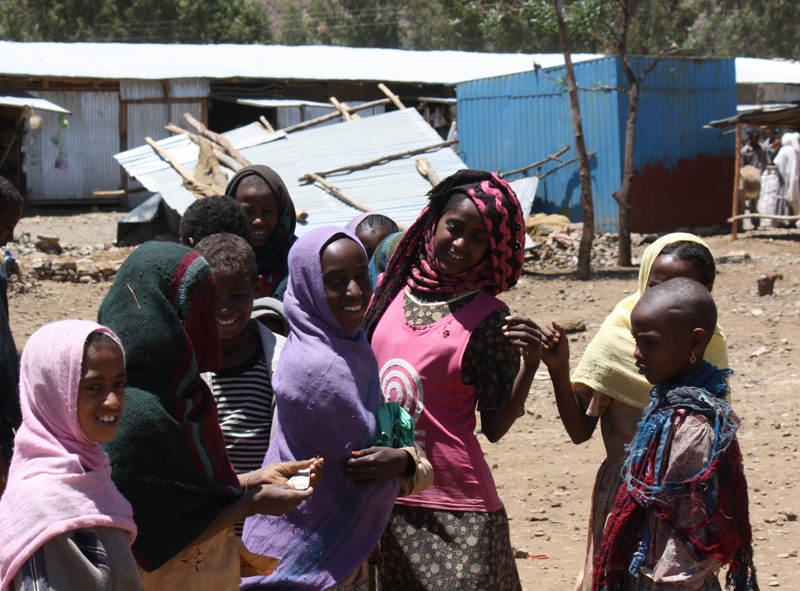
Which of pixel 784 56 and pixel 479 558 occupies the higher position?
pixel 784 56

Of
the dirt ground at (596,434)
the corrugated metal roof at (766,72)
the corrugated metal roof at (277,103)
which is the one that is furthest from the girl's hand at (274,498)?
the corrugated metal roof at (766,72)

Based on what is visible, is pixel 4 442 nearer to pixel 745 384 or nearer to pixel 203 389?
pixel 203 389

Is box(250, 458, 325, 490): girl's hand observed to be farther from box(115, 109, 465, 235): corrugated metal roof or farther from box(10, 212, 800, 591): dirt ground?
box(115, 109, 465, 235): corrugated metal roof

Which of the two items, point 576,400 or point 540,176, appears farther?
point 540,176

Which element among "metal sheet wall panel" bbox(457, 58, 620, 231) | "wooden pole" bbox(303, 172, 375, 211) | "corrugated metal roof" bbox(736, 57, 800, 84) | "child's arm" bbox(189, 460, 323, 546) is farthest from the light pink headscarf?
"corrugated metal roof" bbox(736, 57, 800, 84)

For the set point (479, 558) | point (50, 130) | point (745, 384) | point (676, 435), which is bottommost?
point (745, 384)

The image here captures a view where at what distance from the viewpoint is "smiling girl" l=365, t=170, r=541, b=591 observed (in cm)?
276

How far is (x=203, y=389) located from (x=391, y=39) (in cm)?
5307

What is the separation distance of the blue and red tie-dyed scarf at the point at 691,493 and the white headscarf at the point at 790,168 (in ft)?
54.5

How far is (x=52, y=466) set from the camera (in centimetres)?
198

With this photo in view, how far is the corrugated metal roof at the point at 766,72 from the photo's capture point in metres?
27.5

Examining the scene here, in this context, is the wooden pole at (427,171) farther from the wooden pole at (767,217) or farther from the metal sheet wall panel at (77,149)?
the metal sheet wall panel at (77,149)

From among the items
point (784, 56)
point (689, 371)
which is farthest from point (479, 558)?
point (784, 56)

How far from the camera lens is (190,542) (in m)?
2.29
